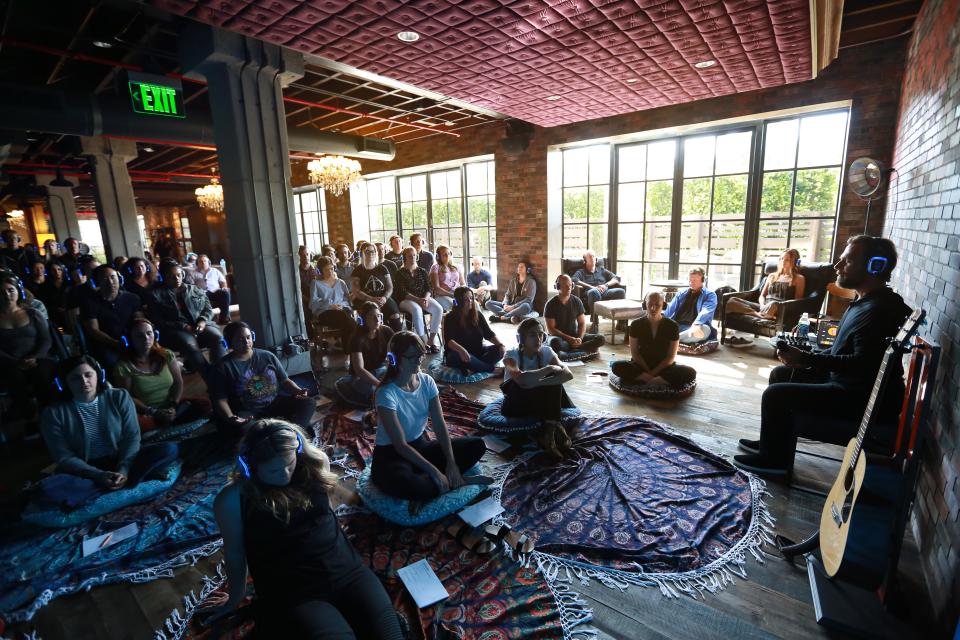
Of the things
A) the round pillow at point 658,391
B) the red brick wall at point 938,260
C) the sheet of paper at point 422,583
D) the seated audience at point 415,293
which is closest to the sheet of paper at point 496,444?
the sheet of paper at point 422,583

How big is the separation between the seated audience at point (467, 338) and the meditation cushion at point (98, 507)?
9.57 feet

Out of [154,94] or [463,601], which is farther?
[154,94]

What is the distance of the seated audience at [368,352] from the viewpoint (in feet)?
14.1

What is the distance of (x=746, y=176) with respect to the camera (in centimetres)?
696

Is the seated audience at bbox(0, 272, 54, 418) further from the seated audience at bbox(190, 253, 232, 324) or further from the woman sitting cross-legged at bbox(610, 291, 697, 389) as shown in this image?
the woman sitting cross-legged at bbox(610, 291, 697, 389)

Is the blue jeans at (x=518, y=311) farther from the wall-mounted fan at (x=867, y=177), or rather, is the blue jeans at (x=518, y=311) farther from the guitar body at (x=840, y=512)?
the guitar body at (x=840, y=512)

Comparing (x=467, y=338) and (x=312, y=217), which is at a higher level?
(x=312, y=217)

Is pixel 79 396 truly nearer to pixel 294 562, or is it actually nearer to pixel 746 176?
pixel 294 562

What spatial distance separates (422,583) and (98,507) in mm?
2134

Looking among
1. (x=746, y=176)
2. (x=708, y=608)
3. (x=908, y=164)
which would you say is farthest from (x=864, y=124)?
(x=708, y=608)

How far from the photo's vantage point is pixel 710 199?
7.32m

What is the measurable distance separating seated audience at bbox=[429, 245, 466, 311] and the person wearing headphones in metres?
4.82

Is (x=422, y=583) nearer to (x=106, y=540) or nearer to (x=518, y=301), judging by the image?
(x=106, y=540)

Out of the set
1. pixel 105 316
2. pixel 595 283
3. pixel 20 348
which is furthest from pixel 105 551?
pixel 595 283
